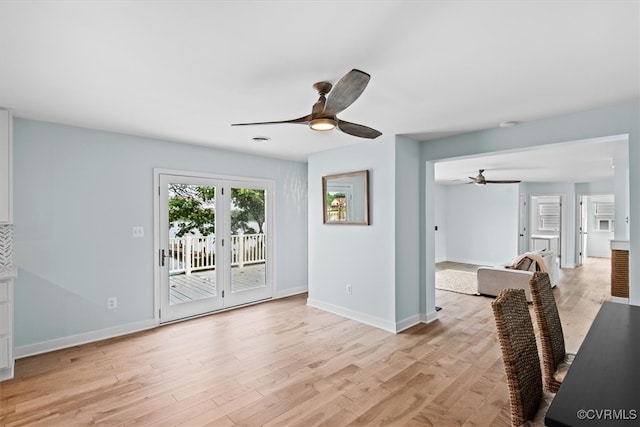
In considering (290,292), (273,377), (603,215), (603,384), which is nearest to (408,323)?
(273,377)

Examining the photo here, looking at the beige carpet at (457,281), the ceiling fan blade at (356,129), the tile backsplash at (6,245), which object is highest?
the ceiling fan blade at (356,129)

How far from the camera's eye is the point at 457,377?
278 cm

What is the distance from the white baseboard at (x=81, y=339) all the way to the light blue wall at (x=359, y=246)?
2.33 metres

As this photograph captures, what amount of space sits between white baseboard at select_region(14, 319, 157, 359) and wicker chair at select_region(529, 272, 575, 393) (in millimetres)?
4107

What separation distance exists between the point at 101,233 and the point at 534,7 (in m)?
4.33

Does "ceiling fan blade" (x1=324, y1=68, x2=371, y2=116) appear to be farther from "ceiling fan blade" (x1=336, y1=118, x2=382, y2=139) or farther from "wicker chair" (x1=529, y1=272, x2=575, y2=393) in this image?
"wicker chair" (x1=529, y1=272, x2=575, y2=393)

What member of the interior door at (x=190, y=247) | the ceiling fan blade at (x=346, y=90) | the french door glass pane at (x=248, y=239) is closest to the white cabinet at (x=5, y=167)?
the interior door at (x=190, y=247)

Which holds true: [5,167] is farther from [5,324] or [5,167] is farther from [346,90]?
[346,90]

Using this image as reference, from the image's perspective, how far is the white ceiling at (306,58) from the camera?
5.13 ft

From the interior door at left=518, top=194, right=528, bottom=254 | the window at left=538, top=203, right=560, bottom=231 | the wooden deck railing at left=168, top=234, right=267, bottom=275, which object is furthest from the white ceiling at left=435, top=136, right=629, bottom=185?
the wooden deck railing at left=168, top=234, right=267, bottom=275

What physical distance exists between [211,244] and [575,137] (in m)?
4.45

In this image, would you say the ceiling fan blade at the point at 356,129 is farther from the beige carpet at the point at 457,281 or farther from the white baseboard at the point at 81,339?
→ the beige carpet at the point at 457,281

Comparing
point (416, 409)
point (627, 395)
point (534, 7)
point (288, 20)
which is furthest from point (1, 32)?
point (416, 409)

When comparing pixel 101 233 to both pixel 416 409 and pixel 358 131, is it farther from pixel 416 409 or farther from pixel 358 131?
pixel 416 409
